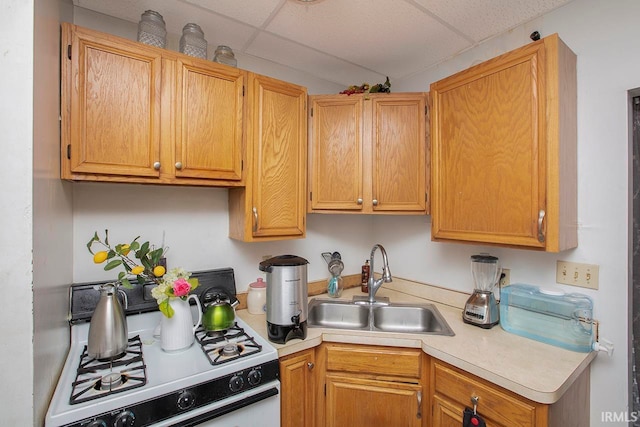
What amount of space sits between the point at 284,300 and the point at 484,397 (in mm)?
893

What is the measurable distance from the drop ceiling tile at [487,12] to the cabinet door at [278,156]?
0.81 m

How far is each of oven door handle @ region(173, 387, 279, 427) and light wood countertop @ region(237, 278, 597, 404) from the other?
0.16 m

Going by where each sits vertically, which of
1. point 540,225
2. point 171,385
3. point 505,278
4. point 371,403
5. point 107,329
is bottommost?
point 371,403

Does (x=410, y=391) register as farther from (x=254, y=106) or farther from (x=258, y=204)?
(x=254, y=106)

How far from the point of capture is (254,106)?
1.52 m

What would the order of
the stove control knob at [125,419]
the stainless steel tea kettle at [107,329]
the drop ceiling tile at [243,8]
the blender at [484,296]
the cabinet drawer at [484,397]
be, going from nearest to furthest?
the stove control knob at [125,419], the cabinet drawer at [484,397], the stainless steel tea kettle at [107,329], the drop ceiling tile at [243,8], the blender at [484,296]

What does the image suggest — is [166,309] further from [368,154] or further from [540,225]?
[540,225]

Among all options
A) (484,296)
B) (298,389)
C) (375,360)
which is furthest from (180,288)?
(484,296)

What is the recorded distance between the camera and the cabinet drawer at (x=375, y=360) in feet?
4.44

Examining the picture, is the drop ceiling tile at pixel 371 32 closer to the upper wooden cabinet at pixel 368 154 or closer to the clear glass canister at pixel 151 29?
the upper wooden cabinet at pixel 368 154

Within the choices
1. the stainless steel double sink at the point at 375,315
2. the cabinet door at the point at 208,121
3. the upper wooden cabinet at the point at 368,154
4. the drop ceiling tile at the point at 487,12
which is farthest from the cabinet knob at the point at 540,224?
the cabinet door at the point at 208,121

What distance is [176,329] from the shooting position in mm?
1233

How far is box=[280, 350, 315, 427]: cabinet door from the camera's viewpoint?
4.23 ft

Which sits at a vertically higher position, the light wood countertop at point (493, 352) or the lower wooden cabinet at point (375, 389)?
the light wood countertop at point (493, 352)
